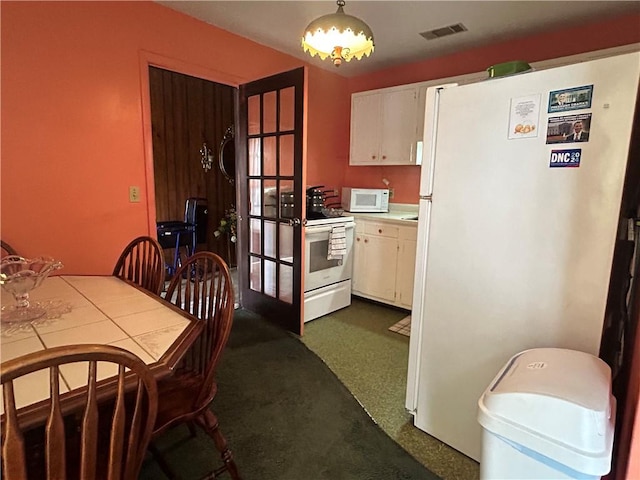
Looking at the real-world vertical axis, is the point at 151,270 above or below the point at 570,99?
below

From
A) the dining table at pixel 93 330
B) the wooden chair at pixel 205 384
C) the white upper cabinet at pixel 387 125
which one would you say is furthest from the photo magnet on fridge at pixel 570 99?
the white upper cabinet at pixel 387 125

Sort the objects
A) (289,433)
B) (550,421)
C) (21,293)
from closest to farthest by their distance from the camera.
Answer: (550,421)
(21,293)
(289,433)

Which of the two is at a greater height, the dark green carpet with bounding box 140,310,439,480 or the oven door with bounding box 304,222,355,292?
the oven door with bounding box 304,222,355,292

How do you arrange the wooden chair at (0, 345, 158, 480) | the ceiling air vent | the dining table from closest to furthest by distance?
the wooden chair at (0, 345, 158, 480)
the dining table
the ceiling air vent

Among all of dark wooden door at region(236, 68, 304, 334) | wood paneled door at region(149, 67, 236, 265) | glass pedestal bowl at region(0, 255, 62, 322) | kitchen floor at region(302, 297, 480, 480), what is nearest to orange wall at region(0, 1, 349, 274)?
dark wooden door at region(236, 68, 304, 334)

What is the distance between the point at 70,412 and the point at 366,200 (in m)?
3.32

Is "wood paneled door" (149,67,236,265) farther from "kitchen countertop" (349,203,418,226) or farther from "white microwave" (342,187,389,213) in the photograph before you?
"kitchen countertop" (349,203,418,226)

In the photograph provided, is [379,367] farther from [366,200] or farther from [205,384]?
[366,200]

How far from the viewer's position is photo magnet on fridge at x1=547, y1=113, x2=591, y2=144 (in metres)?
1.23

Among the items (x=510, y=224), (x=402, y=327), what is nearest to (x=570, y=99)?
(x=510, y=224)

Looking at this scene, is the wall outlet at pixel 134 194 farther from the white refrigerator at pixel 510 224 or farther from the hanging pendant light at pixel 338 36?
the white refrigerator at pixel 510 224

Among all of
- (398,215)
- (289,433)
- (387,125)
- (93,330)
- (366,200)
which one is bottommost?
(289,433)

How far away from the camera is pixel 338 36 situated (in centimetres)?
190

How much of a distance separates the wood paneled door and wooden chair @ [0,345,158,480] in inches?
156
